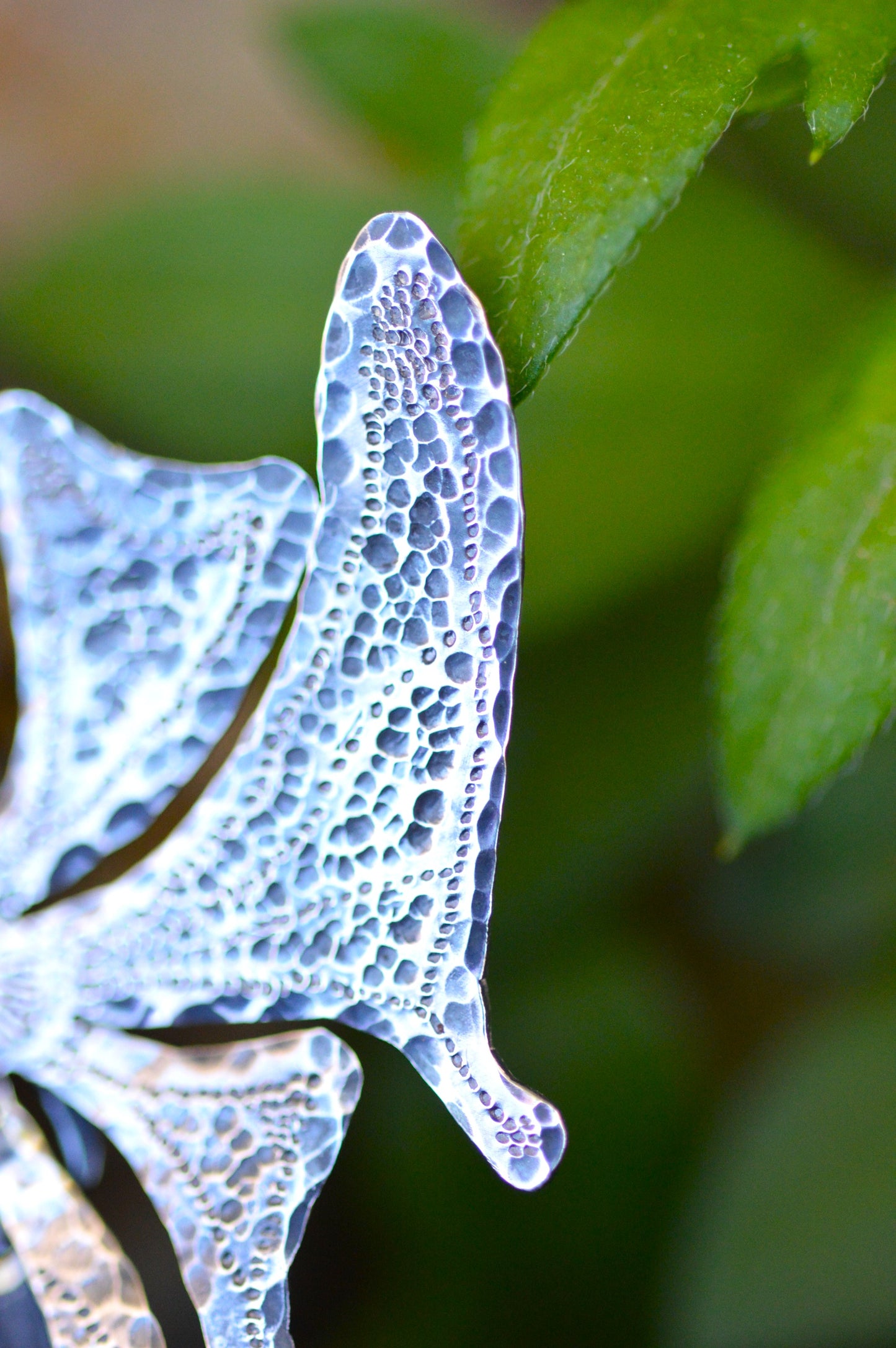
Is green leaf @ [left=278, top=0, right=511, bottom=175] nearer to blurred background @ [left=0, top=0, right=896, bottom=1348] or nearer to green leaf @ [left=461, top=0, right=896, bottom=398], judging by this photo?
blurred background @ [left=0, top=0, right=896, bottom=1348]

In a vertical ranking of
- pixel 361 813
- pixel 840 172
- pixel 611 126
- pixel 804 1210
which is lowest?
pixel 804 1210

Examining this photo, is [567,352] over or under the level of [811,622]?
over

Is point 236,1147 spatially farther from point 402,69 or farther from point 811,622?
point 402,69

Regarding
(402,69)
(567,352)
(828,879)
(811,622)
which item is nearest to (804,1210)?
(828,879)

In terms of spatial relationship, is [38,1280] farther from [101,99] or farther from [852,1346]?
[101,99]

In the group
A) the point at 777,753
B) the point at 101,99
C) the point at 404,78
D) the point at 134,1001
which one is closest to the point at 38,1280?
the point at 134,1001
